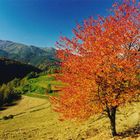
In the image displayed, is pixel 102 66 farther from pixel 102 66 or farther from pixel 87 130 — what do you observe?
pixel 87 130

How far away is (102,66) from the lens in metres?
21.4

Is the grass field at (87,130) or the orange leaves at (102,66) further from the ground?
the orange leaves at (102,66)

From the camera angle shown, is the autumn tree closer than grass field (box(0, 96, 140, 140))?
Yes

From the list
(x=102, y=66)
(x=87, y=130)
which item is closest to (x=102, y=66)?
(x=102, y=66)

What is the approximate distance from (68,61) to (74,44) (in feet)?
5.55

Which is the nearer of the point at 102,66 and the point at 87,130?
the point at 102,66

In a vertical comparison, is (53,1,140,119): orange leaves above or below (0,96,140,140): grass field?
above

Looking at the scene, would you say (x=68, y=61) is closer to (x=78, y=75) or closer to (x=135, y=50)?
(x=78, y=75)

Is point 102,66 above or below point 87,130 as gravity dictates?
above

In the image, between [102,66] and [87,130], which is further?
[87,130]

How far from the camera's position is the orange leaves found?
21.3 m

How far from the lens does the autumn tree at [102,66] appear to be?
21.3m

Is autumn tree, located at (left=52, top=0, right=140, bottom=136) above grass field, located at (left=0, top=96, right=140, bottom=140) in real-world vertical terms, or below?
above

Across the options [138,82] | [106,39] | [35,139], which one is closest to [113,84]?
[138,82]
